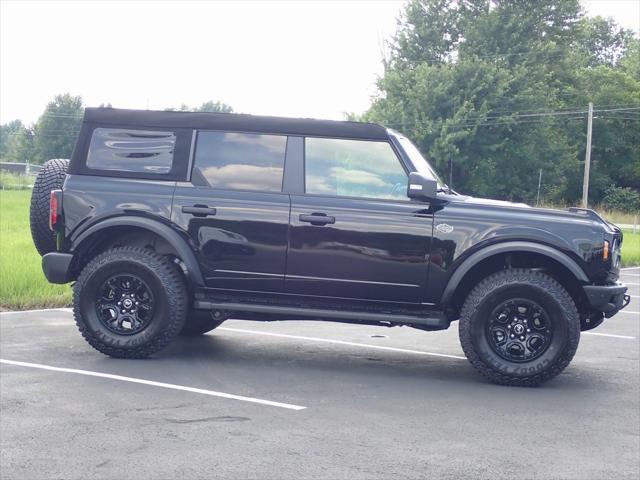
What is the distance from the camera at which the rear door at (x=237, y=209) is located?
7.89 m

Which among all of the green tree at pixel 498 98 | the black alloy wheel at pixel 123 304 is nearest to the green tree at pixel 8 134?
the green tree at pixel 498 98

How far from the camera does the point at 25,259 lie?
1391cm

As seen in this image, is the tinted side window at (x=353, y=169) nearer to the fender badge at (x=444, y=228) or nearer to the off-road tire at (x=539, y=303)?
the fender badge at (x=444, y=228)

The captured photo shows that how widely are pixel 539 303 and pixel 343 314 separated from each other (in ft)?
5.20

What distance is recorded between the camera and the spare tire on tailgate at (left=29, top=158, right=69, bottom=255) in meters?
8.40

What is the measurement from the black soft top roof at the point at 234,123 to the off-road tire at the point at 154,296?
118 cm

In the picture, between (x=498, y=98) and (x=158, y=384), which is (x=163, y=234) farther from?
(x=498, y=98)

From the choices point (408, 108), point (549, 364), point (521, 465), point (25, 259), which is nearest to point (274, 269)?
point (549, 364)

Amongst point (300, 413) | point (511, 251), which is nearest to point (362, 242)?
point (511, 251)

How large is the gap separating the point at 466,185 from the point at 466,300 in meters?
47.2

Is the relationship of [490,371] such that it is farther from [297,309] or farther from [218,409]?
[218,409]

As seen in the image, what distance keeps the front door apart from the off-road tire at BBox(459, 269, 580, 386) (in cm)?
49

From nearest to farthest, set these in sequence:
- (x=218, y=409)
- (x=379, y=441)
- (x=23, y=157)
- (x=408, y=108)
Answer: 1. (x=379, y=441)
2. (x=218, y=409)
3. (x=408, y=108)
4. (x=23, y=157)

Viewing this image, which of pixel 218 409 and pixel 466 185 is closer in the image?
pixel 218 409
